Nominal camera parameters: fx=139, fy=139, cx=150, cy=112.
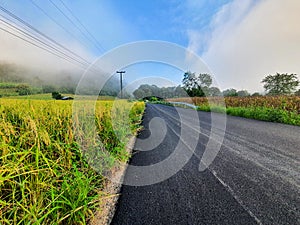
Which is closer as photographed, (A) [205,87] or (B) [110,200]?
(B) [110,200]

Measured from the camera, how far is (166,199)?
61.8 inches

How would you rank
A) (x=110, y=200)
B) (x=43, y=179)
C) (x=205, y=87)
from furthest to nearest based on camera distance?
(x=205, y=87)
(x=110, y=200)
(x=43, y=179)

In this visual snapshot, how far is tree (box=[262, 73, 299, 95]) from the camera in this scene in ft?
106

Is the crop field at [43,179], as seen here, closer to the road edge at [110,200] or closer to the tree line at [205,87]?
the road edge at [110,200]

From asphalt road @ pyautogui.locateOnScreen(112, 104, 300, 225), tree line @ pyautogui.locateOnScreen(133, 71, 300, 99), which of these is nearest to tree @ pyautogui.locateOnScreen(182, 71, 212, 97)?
tree line @ pyautogui.locateOnScreen(133, 71, 300, 99)

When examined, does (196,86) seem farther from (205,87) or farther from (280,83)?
(280,83)

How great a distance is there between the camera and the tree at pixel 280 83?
32.2 meters

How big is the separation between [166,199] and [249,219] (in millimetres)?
780

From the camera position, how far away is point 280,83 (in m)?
34.7

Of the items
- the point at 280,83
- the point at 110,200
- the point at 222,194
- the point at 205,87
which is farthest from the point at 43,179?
the point at 280,83

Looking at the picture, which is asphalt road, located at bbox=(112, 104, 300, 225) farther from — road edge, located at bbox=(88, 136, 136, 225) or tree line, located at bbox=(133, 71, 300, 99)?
tree line, located at bbox=(133, 71, 300, 99)

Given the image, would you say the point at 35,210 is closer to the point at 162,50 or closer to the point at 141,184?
the point at 141,184

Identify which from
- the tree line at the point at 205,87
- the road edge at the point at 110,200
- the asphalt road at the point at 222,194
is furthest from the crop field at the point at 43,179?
the tree line at the point at 205,87

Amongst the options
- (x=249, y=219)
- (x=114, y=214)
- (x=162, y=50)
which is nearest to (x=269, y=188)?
(x=249, y=219)
